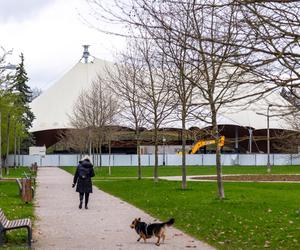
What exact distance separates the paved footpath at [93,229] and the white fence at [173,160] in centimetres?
5624

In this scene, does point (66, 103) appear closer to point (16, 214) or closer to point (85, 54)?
point (85, 54)

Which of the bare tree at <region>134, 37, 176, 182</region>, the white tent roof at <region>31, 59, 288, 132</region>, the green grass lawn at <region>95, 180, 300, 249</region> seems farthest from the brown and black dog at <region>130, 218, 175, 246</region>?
the white tent roof at <region>31, 59, 288, 132</region>

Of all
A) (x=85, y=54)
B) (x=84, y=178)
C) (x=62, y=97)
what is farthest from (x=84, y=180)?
(x=62, y=97)

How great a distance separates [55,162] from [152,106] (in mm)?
49333

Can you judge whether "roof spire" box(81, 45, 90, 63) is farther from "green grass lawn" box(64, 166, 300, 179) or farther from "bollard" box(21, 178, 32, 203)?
"bollard" box(21, 178, 32, 203)

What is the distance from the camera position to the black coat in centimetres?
1859

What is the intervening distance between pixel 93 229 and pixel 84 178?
5.49 m

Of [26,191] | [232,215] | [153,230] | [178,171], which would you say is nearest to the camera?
[153,230]

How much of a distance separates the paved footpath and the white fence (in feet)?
185

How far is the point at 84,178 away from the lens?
18750 mm

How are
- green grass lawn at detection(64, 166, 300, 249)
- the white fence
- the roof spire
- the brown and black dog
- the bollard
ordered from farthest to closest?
the roof spire, the white fence, the bollard, green grass lawn at detection(64, 166, 300, 249), the brown and black dog

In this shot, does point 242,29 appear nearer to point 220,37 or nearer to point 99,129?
point 220,37

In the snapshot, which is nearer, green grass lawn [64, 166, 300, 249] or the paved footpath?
the paved footpath

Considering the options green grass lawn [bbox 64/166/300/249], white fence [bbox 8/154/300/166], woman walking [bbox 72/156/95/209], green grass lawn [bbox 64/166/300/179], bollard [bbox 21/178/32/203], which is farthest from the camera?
white fence [bbox 8/154/300/166]
